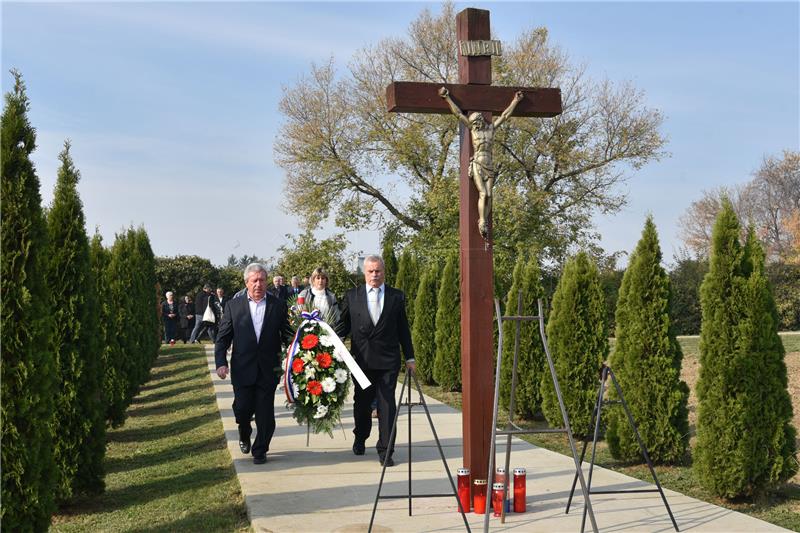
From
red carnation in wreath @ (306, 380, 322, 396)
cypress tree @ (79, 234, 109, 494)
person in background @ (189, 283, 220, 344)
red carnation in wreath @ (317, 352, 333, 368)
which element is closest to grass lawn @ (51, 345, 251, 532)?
cypress tree @ (79, 234, 109, 494)

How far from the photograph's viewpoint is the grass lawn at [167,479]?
5.82 metres

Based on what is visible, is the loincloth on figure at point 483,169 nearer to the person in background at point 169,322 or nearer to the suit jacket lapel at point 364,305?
the suit jacket lapel at point 364,305

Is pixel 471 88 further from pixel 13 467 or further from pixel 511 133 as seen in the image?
pixel 511 133

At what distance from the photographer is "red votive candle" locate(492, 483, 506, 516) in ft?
18.0

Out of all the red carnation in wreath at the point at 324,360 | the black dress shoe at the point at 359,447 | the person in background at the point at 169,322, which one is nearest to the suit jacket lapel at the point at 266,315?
the red carnation in wreath at the point at 324,360

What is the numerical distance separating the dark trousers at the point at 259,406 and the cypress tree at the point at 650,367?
3235 mm

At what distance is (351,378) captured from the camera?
7.98 metres

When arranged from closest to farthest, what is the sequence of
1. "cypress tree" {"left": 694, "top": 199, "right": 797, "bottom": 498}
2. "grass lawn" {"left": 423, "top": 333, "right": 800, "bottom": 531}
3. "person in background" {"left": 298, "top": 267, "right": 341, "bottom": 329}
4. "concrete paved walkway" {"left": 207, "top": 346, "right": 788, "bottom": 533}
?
"concrete paved walkway" {"left": 207, "top": 346, "right": 788, "bottom": 533} → "grass lawn" {"left": 423, "top": 333, "right": 800, "bottom": 531} → "cypress tree" {"left": 694, "top": 199, "right": 797, "bottom": 498} → "person in background" {"left": 298, "top": 267, "right": 341, "bottom": 329}

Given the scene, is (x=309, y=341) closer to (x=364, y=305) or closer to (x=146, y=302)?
(x=364, y=305)

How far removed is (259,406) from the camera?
7.64m

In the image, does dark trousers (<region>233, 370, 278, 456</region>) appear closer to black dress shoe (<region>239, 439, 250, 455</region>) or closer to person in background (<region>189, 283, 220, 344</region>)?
black dress shoe (<region>239, 439, 250, 455</region>)

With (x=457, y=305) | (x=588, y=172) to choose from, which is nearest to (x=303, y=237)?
(x=588, y=172)

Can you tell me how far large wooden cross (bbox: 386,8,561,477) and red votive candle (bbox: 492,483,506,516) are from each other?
0.18 metres

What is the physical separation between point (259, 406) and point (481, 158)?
11.1ft
